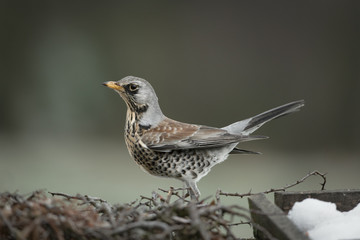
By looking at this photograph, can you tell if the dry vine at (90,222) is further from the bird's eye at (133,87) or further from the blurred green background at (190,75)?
the blurred green background at (190,75)

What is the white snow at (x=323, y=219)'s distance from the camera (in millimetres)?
Answer: 1988

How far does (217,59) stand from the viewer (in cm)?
709

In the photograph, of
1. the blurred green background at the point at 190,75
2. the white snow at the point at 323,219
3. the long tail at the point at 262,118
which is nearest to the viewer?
the white snow at the point at 323,219

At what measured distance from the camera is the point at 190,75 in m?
7.13

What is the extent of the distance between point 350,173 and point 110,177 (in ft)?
8.46

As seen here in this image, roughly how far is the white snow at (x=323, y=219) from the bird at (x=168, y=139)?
32.5 inches

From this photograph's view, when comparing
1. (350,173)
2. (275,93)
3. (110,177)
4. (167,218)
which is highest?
(275,93)

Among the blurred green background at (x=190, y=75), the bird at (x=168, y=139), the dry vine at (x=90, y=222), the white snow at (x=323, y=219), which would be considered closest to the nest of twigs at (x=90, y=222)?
the dry vine at (x=90, y=222)

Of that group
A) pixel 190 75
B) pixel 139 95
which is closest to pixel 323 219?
pixel 139 95

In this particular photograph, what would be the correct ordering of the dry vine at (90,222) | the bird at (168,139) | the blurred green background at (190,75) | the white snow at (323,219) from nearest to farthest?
the dry vine at (90,222), the white snow at (323,219), the bird at (168,139), the blurred green background at (190,75)

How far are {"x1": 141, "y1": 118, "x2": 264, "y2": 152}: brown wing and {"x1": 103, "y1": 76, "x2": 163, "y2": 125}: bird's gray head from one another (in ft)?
0.27

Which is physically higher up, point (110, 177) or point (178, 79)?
point (178, 79)

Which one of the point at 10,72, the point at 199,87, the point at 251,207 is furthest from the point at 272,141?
the point at 251,207

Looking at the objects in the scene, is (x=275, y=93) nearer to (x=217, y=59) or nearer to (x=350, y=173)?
(x=217, y=59)
